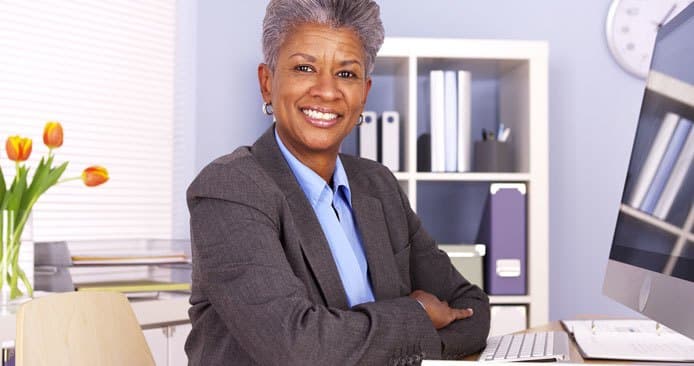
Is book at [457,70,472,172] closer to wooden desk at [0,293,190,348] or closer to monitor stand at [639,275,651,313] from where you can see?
wooden desk at [0,293,190,348]

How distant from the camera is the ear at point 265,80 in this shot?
1566mm

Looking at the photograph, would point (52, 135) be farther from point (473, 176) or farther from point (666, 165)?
point (666, 165)

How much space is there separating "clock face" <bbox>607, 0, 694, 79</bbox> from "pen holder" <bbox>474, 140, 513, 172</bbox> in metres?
0.68

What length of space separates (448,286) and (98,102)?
5.65 feet

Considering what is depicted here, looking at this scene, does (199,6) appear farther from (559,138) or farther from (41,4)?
(559,138)

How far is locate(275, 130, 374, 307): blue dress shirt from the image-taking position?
4.75 feet

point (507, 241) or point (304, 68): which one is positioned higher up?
point (304, 68)

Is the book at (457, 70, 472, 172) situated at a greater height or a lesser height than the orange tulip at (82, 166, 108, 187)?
greater

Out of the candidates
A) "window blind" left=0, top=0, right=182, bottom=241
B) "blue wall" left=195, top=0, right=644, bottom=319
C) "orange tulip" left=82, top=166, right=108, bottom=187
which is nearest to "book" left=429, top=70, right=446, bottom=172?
"blue wall" left=195, top=0, right=644, bottom=319

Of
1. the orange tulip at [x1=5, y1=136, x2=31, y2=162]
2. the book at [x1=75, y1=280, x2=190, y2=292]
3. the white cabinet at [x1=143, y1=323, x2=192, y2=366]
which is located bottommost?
the white cabinet at [x1=143, y1=323, x2=192, y2=366]

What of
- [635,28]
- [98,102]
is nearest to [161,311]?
[98,102]

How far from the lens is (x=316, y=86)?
1.49 meters

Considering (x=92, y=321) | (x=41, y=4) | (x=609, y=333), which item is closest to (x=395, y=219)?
(x=609, y=333)

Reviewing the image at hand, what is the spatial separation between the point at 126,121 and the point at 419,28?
1.17 metres
